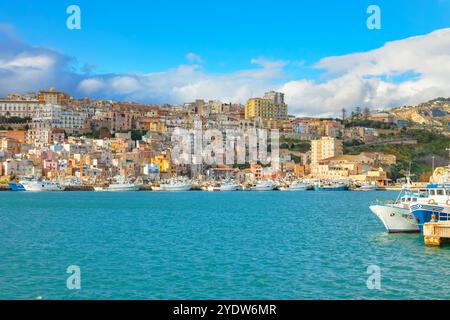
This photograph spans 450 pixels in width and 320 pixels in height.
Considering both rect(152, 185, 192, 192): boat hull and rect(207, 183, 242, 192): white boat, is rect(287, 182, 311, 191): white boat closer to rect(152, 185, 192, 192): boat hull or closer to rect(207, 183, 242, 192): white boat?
rect(207, 183, 242, 192): white boat

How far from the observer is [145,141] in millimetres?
107438

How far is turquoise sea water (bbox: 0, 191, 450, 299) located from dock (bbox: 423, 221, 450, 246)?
15.7 inches

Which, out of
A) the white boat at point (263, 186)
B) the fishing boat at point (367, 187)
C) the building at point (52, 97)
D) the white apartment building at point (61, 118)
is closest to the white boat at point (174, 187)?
the white boat at point (263, 186)

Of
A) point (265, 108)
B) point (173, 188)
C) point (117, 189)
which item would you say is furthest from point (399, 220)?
point (265, 108)

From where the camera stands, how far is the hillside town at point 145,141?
297 feet

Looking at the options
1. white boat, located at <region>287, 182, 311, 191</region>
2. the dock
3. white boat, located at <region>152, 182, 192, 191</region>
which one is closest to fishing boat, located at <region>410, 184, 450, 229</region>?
the dock

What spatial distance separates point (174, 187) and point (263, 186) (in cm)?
1419

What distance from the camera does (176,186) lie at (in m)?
83.2

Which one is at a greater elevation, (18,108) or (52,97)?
(52,97)

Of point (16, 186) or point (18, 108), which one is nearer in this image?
point (16, 186)

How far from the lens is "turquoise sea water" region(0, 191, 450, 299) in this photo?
492 inches

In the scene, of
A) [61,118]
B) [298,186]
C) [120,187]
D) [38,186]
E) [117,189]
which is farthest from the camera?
[61,118]

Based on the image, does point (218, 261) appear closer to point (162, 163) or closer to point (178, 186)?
point (178, 186)
